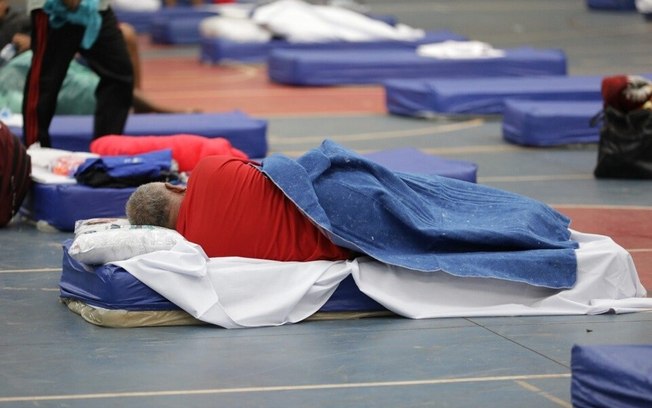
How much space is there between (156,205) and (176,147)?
2.10 metres

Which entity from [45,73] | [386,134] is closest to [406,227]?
[45,73]

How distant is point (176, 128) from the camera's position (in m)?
8.81

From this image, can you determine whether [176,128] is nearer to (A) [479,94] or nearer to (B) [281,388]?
(A) [479,94]

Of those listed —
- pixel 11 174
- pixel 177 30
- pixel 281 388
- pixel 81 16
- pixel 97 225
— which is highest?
pixel 81 16

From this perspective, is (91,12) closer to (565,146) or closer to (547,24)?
(565,146)

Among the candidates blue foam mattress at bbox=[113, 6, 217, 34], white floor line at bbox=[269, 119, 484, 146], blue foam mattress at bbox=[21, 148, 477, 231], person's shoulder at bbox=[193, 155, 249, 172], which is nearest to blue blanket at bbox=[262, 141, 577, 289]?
person's shoulder at bbox=[193, 155, 249, 172]

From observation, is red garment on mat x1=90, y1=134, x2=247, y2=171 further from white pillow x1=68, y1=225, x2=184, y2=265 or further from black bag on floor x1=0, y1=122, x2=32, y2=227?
white pillow x1=68, y1=225, x2=184, y2=265

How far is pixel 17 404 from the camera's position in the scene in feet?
13.4

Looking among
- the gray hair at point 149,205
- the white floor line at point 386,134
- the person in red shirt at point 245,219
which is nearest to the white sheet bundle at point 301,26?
the white floor line at point 386,134

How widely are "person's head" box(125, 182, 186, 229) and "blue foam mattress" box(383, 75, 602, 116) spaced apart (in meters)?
6.48

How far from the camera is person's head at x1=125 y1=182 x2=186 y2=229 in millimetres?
5328

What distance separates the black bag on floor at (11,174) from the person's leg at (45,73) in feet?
2.74

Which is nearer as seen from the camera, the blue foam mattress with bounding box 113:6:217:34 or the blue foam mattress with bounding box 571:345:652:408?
the blue foam mattress with bounding box 571:345:652:408

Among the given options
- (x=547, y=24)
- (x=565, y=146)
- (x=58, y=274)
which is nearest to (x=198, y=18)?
(x=547, y=24)
